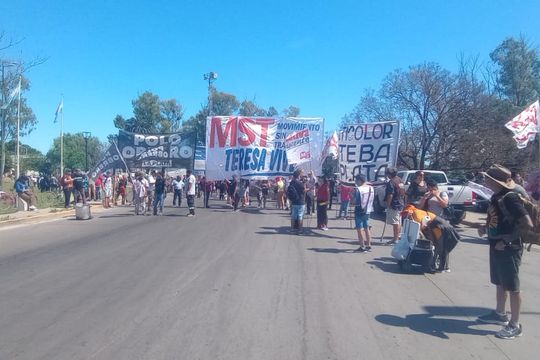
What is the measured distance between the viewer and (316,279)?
797 centimetres

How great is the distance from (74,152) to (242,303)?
2610 inches

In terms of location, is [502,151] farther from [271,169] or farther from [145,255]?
[145,255]

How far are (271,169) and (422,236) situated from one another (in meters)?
9.63

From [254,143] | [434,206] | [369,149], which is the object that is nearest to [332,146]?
[369,149]

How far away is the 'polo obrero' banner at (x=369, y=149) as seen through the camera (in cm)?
1520

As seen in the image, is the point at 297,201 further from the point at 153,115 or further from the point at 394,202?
the point at 153,115

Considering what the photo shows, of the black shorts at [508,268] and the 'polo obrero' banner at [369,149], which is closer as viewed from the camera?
the black shorts at [508,268]

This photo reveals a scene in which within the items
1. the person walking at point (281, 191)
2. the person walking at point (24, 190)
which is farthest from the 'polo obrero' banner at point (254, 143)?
the person walking at point (24, 190)

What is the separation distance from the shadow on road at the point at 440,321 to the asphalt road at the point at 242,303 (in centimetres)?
2

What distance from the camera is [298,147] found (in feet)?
59.0

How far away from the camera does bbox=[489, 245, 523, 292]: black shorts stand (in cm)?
537

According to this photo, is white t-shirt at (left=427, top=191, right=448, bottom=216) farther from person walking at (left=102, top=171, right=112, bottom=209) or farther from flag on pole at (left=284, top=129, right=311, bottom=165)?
person walking at (left=102, top=171, right=112, bottom=209)

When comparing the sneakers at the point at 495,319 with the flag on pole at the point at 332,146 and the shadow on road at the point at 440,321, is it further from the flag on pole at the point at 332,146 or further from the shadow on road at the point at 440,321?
the flag on pole at the point at 332,146

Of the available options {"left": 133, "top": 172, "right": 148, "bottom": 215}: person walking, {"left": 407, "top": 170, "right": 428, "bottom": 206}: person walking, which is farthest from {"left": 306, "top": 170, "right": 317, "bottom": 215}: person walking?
{"left": 407, "top": 170, "right": 428, "bottom": 206}: person walking
